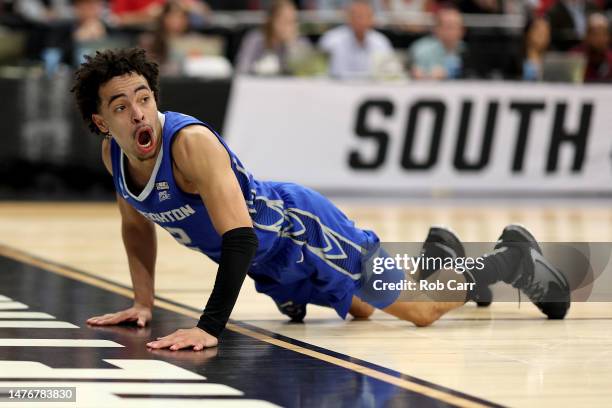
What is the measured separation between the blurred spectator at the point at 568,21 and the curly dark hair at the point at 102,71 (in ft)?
35.4

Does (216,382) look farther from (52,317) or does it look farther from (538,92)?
(538,92)

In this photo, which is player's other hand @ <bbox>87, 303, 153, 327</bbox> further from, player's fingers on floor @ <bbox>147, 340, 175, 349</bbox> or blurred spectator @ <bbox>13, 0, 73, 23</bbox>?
blurred spectator @ <bbox>13, 0, 73, 23</bbox>

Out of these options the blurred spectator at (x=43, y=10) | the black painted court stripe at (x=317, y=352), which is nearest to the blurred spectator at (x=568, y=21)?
the blurred spectator at (x=43, y=10)

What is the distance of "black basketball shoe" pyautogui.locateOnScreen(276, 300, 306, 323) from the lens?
5879mm

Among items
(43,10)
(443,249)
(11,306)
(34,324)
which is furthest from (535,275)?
(43,10)

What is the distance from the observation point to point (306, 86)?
12.9 metres

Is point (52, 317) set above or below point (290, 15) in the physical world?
below

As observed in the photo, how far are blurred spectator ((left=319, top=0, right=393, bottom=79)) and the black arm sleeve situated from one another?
8.61 meters

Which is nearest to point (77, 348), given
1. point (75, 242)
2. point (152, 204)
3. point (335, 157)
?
point (152, 204)

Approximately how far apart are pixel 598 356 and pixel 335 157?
26.0 ft

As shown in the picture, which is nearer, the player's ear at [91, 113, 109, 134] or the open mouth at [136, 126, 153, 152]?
the open mouth at [136, 126, 153, 152]

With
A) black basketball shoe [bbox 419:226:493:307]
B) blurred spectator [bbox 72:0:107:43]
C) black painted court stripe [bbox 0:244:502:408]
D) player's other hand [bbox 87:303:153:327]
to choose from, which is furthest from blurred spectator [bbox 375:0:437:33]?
player's other hand [bbox 87:303:153:327]

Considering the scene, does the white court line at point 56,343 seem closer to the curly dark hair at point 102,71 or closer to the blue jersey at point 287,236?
the blue jersey at point 287,236

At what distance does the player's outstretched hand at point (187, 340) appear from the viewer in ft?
16.1
